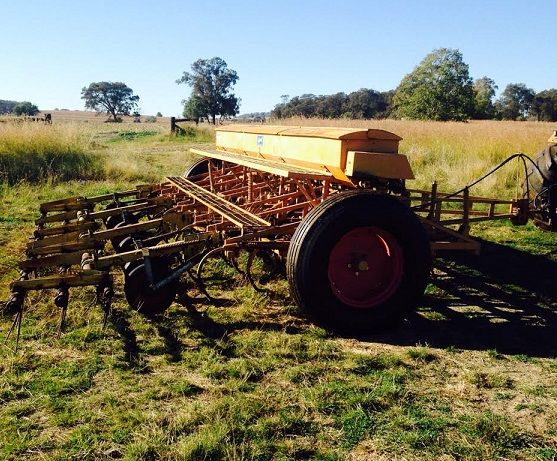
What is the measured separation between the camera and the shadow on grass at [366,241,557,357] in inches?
138

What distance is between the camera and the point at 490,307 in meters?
4.20

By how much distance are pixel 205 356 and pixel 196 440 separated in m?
0.93

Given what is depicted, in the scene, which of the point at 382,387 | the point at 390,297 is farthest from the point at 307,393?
the point at 390,297

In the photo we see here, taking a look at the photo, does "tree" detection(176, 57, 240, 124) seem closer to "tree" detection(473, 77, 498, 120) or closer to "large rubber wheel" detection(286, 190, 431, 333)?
"tree" detection(473, 77, 498, 120)

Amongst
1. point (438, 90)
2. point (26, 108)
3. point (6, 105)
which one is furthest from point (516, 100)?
Answer: point (6, 105)

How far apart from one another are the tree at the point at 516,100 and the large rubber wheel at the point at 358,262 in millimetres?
69003

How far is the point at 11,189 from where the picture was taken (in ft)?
29.6

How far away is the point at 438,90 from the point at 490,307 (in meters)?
41.4

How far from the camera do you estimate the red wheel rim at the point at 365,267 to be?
3500mm

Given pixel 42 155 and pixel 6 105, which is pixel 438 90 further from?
pixel 6 105

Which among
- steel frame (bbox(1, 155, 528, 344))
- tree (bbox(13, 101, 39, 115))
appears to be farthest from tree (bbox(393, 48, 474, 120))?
tree (bbox(13, 101, 39, 115))

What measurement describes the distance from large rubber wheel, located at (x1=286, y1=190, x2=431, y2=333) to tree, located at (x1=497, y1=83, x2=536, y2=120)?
226 feet

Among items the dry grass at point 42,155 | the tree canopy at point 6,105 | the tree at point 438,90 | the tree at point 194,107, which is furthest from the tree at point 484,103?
the tree canopy at point 6,105

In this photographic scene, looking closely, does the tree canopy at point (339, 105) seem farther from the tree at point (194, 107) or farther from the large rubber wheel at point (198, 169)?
the large rubber wheel at point (198, 169)
